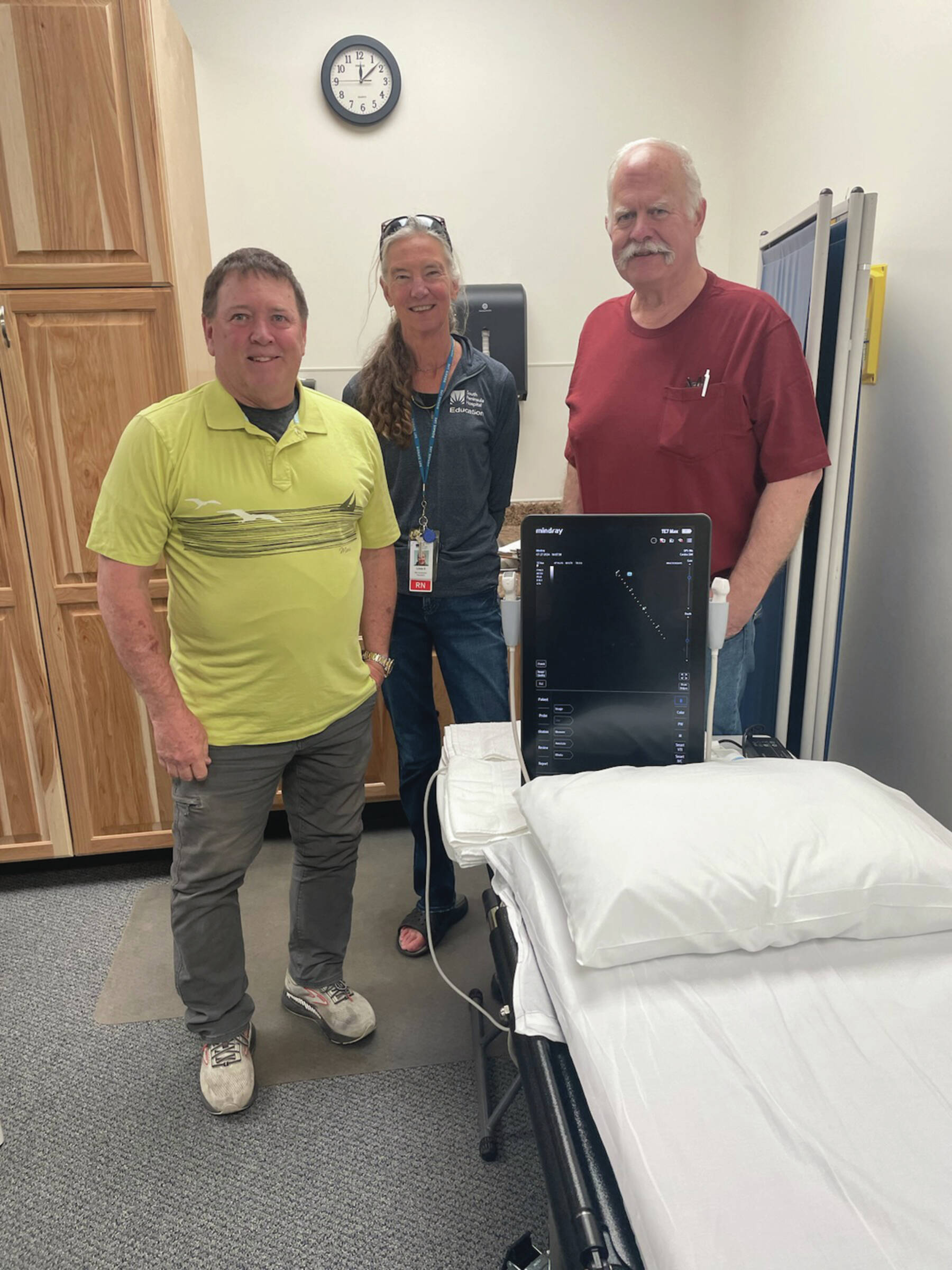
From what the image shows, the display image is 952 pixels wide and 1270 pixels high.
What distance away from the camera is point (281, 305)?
1.47 meters

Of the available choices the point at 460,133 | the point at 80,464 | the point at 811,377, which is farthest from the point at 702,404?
the point at 460,133

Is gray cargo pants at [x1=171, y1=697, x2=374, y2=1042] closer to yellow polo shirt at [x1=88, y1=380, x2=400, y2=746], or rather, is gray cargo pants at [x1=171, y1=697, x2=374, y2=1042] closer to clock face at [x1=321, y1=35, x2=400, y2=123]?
yellow polo shirt at [x1=88, y1=380, x2=400, y2=746]

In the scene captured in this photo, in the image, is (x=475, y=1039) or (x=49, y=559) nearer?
(x=475, y=1039)

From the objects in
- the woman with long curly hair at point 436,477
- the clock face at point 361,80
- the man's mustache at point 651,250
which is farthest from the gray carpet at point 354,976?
the clock face at point 361,80

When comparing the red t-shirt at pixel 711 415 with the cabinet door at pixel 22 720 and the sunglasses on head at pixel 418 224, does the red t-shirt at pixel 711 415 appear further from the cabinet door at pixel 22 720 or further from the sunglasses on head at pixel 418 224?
the cabinet door at pixel 22 720

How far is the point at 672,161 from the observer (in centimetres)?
151

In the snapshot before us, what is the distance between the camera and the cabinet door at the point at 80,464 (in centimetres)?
219

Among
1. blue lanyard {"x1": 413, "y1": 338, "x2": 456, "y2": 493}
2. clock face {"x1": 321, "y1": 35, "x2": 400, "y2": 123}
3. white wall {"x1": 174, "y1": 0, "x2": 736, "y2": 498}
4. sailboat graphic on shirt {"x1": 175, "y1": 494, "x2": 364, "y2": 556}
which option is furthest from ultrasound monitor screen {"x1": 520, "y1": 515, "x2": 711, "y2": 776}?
clock face {"x1": 321, "y1": 35, "x2": 400, "y2": 123}

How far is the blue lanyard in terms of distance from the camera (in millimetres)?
1876

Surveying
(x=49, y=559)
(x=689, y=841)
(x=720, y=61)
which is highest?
(x=720, y=61)

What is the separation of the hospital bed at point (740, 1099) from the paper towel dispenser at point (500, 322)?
2.14 metres

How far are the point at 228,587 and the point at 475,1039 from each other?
104 cm

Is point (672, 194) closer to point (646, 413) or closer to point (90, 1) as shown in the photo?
point (646, 413)

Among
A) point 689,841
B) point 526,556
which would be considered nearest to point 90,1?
point 526,556
